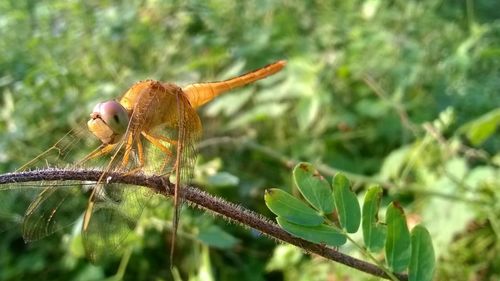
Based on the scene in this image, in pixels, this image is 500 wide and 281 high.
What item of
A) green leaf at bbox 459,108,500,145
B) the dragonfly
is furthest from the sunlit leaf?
the dragonfly

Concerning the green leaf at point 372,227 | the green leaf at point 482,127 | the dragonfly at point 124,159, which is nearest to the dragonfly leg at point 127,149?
the dragonfly at point 124,159

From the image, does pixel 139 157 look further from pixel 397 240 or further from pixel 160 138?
pixel 397 240

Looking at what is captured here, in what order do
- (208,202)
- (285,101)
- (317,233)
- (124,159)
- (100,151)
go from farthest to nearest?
(285,101) < (100,151) < (124,159) < (317,233) < (208,202)

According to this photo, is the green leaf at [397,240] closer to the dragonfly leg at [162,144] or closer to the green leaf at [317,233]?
the green leaf at [317,233]

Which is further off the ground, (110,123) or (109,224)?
(110,123)

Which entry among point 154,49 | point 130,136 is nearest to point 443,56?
point 154,49

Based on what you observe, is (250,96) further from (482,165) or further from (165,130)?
(165,130)

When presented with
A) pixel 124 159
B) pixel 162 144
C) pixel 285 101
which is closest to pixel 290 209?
pixel 124 159
